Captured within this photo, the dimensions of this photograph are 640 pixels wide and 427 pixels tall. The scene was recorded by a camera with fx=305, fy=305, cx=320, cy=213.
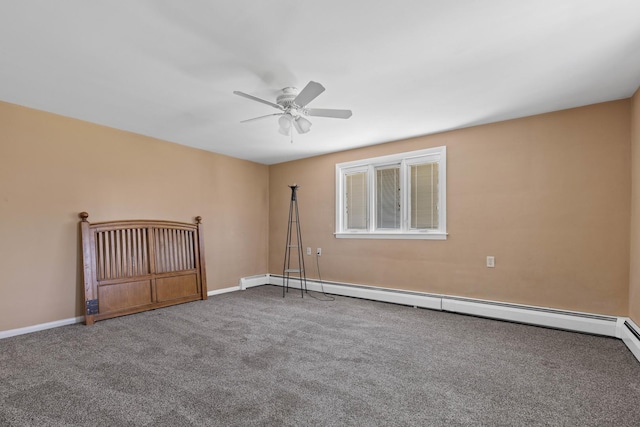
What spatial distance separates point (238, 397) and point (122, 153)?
3478 millimetres

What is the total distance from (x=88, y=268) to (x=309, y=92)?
321 cm

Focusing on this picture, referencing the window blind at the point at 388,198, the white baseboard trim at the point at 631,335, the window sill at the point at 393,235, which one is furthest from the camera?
the window blind at the point at 388,198

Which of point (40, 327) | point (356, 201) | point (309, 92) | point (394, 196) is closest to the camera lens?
point (309, 92)

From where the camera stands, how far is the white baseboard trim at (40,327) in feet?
9.91

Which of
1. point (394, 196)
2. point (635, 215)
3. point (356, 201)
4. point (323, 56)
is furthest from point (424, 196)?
point (323, 56)

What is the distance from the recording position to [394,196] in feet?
15.0

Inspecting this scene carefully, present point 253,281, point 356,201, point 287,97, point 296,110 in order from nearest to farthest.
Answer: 1. point 287,97
2. point 296,110
3. point 356,201
4. point 253,281

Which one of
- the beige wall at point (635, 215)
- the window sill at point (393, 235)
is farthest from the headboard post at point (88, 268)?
the beige wall at point (635, 215)

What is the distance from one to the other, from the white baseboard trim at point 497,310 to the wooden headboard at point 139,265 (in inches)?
90.1

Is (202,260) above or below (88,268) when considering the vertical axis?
below

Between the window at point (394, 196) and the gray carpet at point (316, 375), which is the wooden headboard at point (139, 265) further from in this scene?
the window at point (394, 196)

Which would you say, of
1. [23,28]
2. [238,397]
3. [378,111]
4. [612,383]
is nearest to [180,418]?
[238,397]

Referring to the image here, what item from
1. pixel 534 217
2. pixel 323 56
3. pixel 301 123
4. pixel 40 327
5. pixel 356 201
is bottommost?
pixel 40 327

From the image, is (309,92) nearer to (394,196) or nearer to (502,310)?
(394,196)
